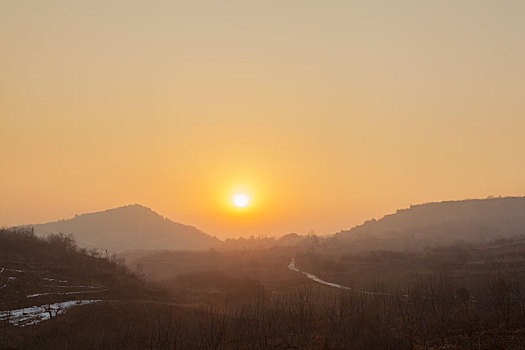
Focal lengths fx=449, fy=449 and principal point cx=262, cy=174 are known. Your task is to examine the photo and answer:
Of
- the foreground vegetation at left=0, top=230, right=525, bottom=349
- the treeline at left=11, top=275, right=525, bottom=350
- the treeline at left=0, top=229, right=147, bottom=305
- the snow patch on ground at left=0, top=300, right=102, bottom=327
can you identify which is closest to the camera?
the treeline at left=11, top=275, right=525, bottom=350

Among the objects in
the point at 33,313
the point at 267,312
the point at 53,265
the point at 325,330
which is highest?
the point at 53,265

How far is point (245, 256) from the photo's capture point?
5261 inches

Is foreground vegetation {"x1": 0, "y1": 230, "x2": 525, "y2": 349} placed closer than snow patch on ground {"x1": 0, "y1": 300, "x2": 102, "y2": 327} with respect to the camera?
Yes

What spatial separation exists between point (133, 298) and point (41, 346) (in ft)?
71.4

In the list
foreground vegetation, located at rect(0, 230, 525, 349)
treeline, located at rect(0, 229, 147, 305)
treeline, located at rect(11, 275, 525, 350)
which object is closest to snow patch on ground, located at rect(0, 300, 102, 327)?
foreground vegetation, located at rect(0, 230, 525, 349)

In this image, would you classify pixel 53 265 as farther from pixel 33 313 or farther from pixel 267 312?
pixel 267 312

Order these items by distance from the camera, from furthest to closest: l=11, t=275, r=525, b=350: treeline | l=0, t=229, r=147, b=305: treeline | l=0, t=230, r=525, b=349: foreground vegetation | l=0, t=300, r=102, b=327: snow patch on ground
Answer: l=0, t=229, r=147, b=305: treeline, l=0, t=300, r=102, b=327: snow patch on ground, l=0, t=230, r=525, b=349: foreground vegetation, l=11, t=275, r=525, b=350: treeline

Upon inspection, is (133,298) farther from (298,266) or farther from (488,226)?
(488,226)

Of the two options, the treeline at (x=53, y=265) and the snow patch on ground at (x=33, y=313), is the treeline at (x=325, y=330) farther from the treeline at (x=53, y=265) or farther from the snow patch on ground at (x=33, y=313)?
the treeline at (x=53, y=265)

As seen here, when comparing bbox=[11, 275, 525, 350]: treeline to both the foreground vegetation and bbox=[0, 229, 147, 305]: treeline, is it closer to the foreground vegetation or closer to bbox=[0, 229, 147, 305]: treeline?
the foreground vegetation

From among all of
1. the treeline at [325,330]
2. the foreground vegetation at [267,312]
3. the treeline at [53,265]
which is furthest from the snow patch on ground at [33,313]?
the treeline at [53,265]

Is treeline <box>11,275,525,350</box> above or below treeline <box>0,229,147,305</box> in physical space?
below

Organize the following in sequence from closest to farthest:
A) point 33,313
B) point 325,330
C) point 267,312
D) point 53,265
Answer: point 325,330
point 267,312
point 33,313
point 53,265

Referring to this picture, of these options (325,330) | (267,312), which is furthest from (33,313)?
(325,330)
